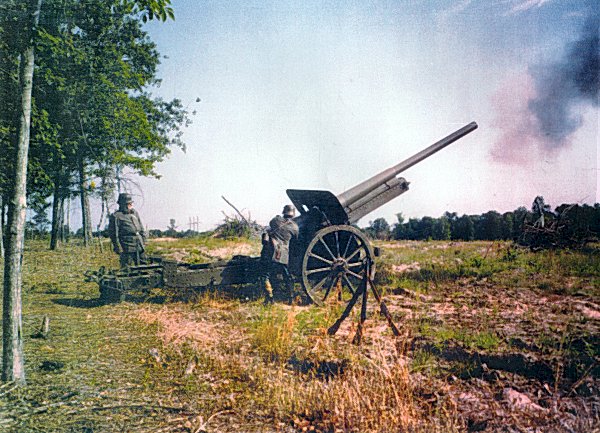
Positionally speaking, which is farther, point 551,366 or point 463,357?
point 463,357

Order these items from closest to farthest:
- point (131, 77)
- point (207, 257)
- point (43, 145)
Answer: point (43, 145) → point (131, 77) → point (207, 257)

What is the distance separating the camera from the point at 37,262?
9492 millimetres

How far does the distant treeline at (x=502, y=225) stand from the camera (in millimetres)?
8891

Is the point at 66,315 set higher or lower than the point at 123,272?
lower

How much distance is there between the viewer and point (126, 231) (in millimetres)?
6941

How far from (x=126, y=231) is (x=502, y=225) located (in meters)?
14.7

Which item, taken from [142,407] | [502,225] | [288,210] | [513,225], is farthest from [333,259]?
[502,225]

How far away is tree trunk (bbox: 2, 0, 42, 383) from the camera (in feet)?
9.46

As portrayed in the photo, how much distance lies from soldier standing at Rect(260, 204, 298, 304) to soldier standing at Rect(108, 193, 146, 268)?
93.6 inches

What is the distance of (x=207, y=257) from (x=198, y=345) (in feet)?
22.2

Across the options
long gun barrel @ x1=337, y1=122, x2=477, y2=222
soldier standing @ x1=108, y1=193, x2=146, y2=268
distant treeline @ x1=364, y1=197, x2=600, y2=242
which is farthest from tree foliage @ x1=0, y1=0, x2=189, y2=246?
distant treeline @ x1=364, y1=197, x2=600, y2=242

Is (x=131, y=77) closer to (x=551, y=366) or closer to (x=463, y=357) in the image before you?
(x=463, y=357)

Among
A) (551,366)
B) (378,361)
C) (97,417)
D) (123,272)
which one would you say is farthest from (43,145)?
(551,366)

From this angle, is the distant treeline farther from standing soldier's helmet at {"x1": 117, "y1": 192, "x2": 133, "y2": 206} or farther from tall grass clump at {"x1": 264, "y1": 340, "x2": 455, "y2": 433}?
standing soldier's helmet at {"x1": 117, "y1": 192, "x2": 133, "y2": 206}
